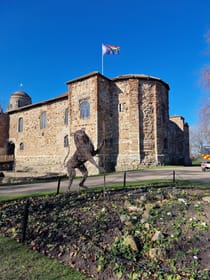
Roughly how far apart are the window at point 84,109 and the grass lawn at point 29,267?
65.9ft

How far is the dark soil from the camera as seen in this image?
2742 mm

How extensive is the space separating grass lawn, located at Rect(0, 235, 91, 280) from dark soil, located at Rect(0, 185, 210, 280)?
0.55 feet

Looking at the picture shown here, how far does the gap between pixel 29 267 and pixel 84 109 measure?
2109 cm

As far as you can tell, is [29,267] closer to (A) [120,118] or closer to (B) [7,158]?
(A) [120,118]

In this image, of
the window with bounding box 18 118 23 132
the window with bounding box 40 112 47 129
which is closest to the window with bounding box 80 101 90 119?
the window with bounding box 40 112 47 129

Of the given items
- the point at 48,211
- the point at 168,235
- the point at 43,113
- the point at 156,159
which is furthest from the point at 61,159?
the point at 168,235

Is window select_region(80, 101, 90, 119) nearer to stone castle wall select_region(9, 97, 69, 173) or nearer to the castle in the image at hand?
the castle

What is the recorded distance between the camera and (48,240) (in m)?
3.69

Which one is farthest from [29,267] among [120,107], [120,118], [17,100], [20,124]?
[17,100]

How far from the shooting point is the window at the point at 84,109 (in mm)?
22931

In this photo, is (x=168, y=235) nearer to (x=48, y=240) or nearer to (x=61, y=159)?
(x=48, y=240)

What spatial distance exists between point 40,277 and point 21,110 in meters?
34.9

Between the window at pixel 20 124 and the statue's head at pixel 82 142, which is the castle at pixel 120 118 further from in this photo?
the statue's head at pixel 82 142

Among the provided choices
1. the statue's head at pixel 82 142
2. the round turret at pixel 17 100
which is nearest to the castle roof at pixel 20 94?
the round turret at pixel 17 100
